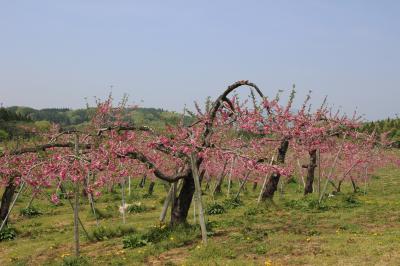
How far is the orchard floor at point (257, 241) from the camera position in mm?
10906

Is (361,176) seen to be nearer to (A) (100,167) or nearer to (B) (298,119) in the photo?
(B) (298,119)

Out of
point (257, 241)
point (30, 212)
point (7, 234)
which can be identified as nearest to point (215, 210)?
point (257, 241)

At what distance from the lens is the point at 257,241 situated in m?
13.0

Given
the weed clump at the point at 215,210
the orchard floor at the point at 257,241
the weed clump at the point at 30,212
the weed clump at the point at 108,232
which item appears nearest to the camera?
the orchard floor at the point at 257,241

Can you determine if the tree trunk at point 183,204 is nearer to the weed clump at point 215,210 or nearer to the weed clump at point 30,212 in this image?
the weed clump at point 215,210

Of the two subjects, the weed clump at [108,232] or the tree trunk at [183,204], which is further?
the weed clump at [108,232]

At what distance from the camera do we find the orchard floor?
10906 millimetres

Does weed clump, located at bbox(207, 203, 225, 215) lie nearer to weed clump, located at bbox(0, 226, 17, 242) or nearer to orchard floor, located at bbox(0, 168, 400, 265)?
orchard floor, located at bbox(0, 168, 400, 265)

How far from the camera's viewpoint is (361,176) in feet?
119

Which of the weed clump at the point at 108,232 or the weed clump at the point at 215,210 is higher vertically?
the weed clump at the point at 215,210

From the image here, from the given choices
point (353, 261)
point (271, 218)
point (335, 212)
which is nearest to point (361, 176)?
point (335, 212)

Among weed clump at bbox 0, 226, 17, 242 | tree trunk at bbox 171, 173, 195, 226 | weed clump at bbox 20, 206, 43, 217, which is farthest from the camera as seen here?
weed clump at bbox 20, 206, 43, 217

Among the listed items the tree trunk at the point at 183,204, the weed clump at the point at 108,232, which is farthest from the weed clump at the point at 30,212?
the tree trunk at the point at 183,204

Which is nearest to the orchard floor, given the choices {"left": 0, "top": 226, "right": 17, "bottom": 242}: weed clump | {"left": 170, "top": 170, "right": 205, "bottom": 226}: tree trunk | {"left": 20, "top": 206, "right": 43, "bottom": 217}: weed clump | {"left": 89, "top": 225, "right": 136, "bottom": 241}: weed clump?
{"left": 89, "top": 225, "right": 136, "bottom": 241}: weed clump
